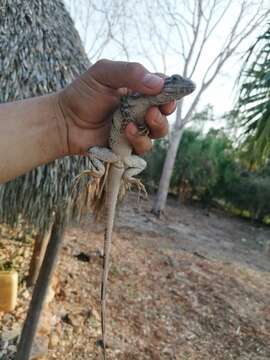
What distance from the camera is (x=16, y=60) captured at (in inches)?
100

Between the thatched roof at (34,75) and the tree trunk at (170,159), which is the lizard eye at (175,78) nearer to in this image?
the thatched roof at (34,75)

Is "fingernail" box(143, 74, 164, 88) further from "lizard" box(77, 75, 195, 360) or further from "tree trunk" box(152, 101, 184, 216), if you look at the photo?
"tree trunk" box(152, 101, 184, 216)

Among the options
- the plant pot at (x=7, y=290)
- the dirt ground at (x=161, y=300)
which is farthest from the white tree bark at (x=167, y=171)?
the plant pot at (x=7, y=290)

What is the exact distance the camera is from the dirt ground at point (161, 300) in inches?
149

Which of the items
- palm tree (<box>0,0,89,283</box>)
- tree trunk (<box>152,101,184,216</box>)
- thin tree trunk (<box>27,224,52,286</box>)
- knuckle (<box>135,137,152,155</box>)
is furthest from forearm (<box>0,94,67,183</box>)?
tree trunk (<box>152,101,184,216</box>)

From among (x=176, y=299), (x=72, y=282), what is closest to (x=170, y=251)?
(x=176, y=299)

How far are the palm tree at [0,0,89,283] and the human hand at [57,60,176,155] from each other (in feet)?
4.17

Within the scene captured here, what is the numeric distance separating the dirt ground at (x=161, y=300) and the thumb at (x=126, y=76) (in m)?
2.43

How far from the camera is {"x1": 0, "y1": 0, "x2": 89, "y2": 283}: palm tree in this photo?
2.54 metres

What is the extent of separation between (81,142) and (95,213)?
1.48 meters

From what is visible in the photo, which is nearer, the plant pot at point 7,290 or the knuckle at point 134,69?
the knuckle at point 134,69

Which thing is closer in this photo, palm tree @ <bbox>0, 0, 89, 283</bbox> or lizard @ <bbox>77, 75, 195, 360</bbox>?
lizard @ <bbox>77, 75, 195, 360</bbox>

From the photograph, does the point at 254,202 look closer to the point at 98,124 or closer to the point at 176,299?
the point at 176,299

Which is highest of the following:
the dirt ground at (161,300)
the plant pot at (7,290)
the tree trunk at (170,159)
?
the tree trunk at (170,159)
